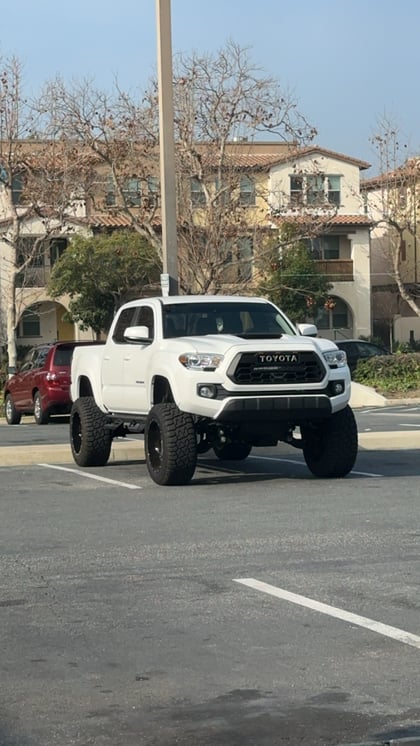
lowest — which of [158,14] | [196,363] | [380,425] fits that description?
[380,425]

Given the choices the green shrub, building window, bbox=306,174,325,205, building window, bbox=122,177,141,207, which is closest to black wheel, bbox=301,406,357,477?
the green shrub

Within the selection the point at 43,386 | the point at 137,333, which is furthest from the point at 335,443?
the point at 43,386

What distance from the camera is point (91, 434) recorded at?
1506 centimetres

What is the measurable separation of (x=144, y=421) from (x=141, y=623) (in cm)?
713

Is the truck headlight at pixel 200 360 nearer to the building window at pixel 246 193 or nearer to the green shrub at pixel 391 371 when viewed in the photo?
the green shrub at pixel 391 371

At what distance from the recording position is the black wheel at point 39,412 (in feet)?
87.5

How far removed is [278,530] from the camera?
406 inches

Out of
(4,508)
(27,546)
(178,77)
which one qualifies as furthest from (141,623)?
(178,77)

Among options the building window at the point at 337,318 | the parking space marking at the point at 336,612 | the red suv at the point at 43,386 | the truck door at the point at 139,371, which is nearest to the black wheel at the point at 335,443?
the truck door at the point at 139,371

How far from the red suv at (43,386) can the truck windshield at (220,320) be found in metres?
11.1

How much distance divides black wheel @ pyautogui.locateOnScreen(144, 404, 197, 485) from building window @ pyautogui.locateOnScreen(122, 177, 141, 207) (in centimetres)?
2415

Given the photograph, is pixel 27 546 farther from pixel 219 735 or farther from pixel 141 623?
pixel 219 735

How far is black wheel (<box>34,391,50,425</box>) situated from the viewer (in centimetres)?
2666

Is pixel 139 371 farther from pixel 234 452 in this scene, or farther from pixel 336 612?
pixel 336 612
